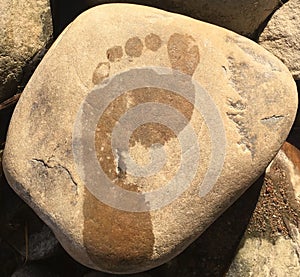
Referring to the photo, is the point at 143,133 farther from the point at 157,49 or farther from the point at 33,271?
the point at 33,271

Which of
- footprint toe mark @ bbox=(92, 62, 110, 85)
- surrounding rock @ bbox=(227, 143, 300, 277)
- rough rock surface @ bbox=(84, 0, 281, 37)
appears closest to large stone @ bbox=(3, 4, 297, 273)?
footprint toe mark @ bbox=(92, 62, 110, 85)

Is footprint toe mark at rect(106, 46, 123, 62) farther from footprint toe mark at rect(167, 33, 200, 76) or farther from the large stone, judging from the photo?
footprint toe mark at rect(167, 33, 200, 76)

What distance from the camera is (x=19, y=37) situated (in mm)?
2105

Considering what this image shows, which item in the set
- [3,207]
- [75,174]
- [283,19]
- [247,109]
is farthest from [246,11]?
[3,207]

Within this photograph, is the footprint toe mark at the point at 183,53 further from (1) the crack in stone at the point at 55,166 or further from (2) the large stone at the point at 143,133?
(1) the crack in stone at the point at 55,166

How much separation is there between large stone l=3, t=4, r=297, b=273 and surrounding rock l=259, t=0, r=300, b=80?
35 cm

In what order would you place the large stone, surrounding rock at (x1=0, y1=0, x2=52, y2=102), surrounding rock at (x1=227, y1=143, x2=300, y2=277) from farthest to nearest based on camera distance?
surrounding rock at (x1=227, y1=143, x2=300, y2=277) < surrounding rock at (x1=0, y1=0, x2=52, y2=102) < the large stone

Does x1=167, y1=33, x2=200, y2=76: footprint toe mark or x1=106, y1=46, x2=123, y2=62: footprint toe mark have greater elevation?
x1=167, y1=33, x2=200, y2=76: footprint toe mark

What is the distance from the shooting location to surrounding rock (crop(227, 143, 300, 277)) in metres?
2.20

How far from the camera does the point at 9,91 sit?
7.22 ft

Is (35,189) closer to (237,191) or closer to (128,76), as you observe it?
(128,76)

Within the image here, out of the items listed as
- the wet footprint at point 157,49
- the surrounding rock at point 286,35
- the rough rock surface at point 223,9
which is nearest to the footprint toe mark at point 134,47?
the wet footprint at point 157,49

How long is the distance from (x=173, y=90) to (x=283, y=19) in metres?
0.68

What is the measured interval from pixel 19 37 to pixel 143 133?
594 mm
